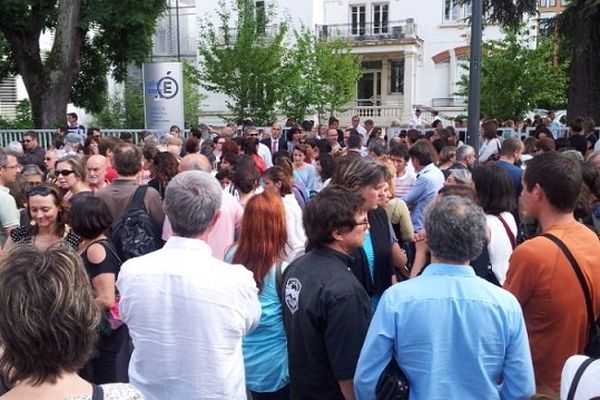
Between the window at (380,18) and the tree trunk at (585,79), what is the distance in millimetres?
26625

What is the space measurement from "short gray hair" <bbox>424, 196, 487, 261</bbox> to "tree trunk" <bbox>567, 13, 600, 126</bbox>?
15.8 meters

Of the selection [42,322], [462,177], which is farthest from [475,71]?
[42,322]

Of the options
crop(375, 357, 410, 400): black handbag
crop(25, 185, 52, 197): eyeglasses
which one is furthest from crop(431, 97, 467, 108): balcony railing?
crop(375, 357, 410, 400): black handbag

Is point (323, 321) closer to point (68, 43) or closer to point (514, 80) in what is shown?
point (68, 43)

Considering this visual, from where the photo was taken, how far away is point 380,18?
1676 inches

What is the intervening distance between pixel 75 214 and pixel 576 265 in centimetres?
290

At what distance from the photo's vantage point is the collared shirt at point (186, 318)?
2766 millimetres

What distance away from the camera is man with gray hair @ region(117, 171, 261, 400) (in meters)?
2.77

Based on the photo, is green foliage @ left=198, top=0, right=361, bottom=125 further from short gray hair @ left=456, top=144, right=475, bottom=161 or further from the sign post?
short gray hair @ left=456, top=144, right=475, bottom=161

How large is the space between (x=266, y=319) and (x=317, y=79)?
93.3ft

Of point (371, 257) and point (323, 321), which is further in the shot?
point (371, 257)

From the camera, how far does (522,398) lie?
2500 millimetres

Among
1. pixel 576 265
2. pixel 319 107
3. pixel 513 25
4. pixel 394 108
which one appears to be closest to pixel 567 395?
pixel 576 265

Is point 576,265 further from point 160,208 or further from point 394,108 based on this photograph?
point 394,108
